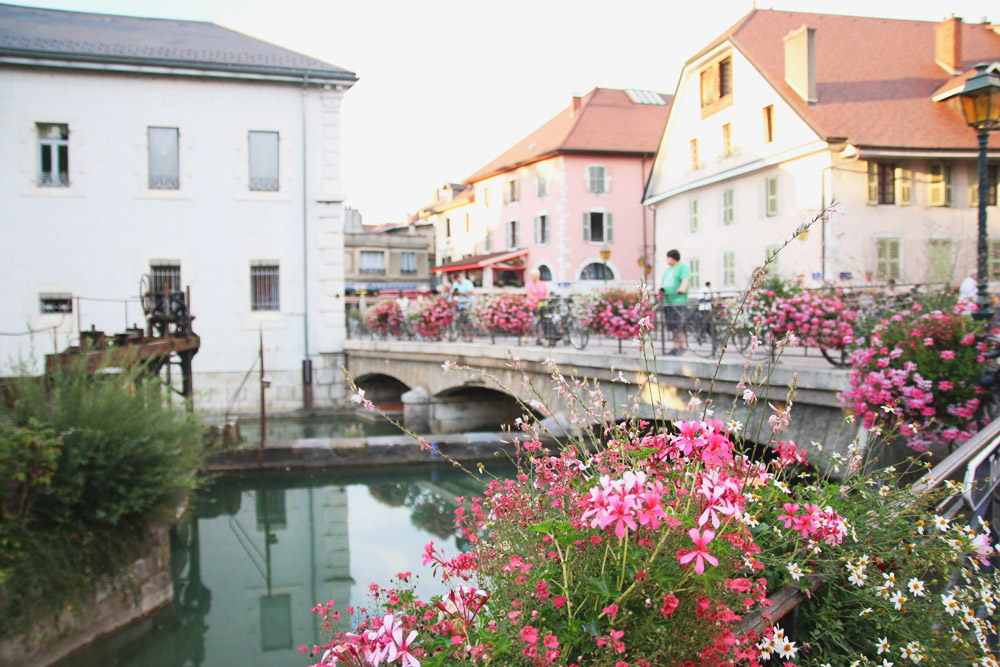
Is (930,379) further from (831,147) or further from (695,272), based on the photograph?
(695,272)

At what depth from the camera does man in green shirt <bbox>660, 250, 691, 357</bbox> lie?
952cm

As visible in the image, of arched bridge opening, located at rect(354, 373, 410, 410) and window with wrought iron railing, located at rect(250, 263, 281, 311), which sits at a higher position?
window with wrought iron railing, located at rect(250, 263, 281, 311)

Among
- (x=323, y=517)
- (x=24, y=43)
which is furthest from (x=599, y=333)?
(x=24, y=43)

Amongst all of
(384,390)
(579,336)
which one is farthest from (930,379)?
(384,390)

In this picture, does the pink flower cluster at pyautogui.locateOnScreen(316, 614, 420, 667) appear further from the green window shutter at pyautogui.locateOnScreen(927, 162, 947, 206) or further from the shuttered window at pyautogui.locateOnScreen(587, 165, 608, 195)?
the shuttered window at pyautogui.locateOnScreen(587, 165, 608, 195)

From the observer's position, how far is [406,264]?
49.6 meters

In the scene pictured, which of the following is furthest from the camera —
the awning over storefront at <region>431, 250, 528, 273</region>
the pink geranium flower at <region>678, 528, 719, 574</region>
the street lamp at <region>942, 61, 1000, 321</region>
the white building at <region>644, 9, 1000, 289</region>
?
the awning over storefront at <region>431, 250, 528, 273</region>

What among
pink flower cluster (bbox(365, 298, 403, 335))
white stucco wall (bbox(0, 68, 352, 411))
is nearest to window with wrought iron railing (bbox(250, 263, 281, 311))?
white stucco wall (bbox(0, 68, 352, 411))

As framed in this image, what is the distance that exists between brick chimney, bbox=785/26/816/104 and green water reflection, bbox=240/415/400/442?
1424 cm

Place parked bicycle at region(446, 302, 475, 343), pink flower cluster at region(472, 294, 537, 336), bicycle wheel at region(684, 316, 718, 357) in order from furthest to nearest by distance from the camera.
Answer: parked bicycle at region(446, 302, 475, 343) → pink flower cluster at region(472, 294, 537, 336) → bicycle wheel at region(684, 316, 718, 357)

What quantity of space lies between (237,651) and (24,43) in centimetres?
1661

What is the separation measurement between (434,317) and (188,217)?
6.81m

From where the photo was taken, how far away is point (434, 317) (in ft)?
54.8

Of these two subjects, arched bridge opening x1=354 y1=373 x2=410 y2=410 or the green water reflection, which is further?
arched bridge opening x1=354 y1=373 x2=410 y2=410
